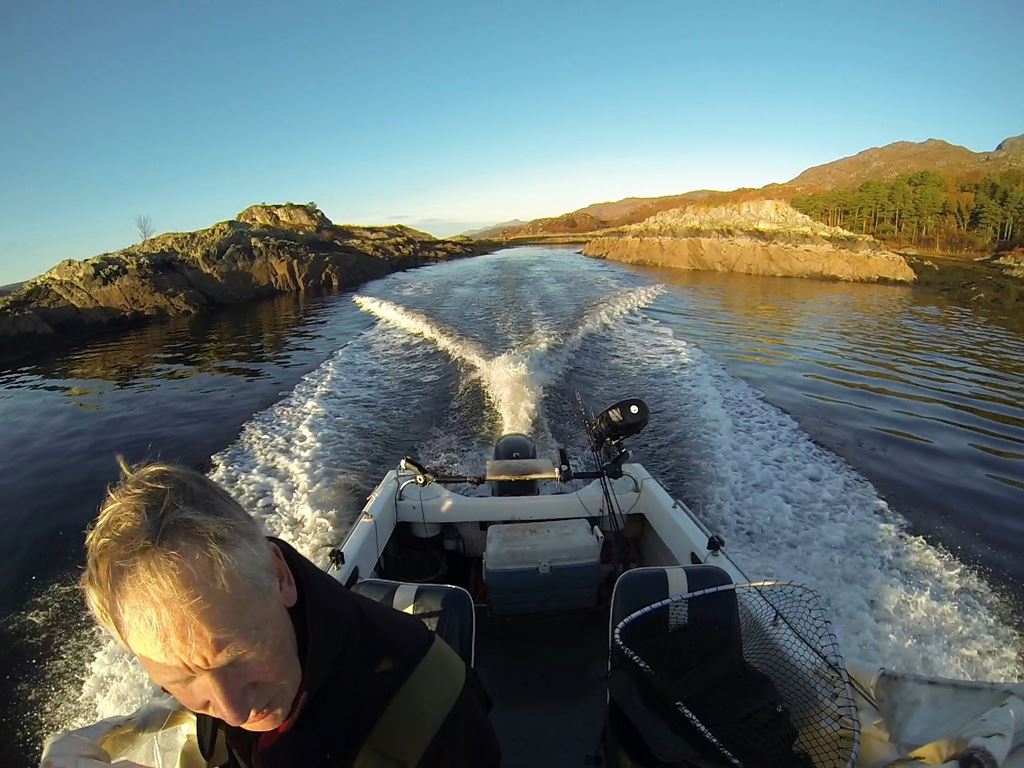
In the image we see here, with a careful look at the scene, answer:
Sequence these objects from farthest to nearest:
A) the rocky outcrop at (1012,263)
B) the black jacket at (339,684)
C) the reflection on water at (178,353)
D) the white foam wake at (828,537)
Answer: the rocky outcrop at (1012,263) < the reflection on water at (178,353) < the white foam wake at (828,537) < the black jacket at (339,684)

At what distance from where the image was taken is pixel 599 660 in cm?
354

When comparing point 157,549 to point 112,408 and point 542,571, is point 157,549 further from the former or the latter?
point 112,408

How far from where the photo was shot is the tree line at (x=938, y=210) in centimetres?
5075

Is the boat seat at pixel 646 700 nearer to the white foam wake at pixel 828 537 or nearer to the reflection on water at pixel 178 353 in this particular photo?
the white foam wake at pixel 828 537

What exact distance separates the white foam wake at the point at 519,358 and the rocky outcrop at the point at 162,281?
51.7 ft

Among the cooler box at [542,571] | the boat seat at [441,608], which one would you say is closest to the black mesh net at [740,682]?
the boat seat at [441,608]

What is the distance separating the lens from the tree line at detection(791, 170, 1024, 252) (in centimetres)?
5075

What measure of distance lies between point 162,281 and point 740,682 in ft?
113

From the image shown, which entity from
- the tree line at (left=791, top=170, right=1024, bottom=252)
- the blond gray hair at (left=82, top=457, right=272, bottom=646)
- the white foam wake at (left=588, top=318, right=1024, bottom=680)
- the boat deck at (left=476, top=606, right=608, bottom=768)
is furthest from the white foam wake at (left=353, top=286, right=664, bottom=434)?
the tree line at (left=791, top=170, right=1024, bottom=252)

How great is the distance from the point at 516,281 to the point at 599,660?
91.0 ft

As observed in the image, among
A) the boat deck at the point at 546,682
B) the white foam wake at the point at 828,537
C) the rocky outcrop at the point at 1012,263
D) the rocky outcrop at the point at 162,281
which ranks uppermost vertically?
the rocky outcrop at the point at 162,281

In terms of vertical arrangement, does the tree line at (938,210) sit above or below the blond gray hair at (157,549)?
above

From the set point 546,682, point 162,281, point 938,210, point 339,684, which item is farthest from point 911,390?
point 938,210

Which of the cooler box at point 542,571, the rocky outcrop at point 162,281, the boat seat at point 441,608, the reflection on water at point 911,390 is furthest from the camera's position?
the rocky outcrop at point 162,281
